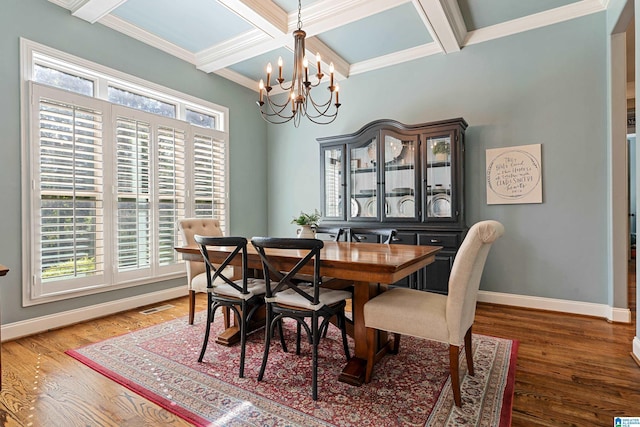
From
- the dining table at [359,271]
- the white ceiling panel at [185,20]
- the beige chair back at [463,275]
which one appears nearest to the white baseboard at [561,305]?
the dining table at [359,271]

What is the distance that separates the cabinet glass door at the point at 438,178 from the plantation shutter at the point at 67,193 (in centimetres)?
341

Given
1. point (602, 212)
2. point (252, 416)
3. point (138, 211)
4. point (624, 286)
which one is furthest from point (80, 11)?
point (624, 286)

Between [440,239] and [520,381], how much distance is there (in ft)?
5.47

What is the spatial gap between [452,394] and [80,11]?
14.1ft

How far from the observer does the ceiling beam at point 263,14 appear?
289cm

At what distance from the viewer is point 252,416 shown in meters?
1.65

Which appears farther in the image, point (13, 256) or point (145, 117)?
point (145, 117)

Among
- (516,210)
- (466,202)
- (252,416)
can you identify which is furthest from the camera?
(466,202)

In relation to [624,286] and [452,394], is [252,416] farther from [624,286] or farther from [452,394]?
[624,286]

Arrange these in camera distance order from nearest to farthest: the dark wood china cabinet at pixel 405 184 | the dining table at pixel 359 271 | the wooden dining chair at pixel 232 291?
the dining table at pixel 359 271 → the wooden dining chair at pixel 232 291 → the dark wood china cabinet at pixel 405 184

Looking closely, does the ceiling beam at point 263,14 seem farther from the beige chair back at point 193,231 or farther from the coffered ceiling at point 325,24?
the beige chair back at point 193,231

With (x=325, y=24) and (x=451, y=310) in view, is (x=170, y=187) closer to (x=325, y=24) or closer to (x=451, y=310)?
(x=325, y=24)

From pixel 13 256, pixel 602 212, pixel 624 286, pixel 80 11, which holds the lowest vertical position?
pixel 624 286

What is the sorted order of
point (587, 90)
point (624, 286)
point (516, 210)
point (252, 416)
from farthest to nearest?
point (516, 210), point (587, 90), point (624, 286), point (252, 416)
